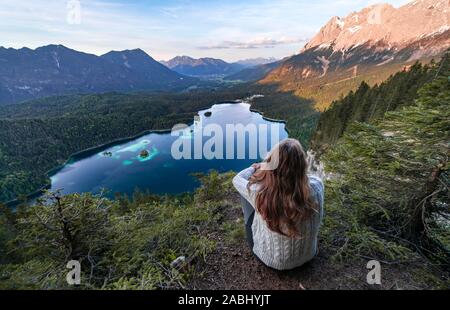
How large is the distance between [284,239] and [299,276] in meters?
0.81

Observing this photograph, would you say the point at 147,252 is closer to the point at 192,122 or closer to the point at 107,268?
the point at 107,268

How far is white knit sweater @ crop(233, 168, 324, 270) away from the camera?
2.59 metres

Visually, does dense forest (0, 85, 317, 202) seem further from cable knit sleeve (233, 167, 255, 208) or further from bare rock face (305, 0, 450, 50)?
bare rock face (305, 0, 450, 50)

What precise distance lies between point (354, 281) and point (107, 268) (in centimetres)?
321

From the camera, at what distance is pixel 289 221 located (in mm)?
2434

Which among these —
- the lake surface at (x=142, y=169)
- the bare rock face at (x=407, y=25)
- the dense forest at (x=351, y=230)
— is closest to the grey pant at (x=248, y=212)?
the dense forest at (x=351, y=230)

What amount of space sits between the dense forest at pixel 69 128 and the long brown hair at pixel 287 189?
176 ft

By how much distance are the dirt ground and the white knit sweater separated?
0.73 feet

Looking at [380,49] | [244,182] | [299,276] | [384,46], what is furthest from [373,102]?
[384,46]

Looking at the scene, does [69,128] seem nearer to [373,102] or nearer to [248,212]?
[373,102]

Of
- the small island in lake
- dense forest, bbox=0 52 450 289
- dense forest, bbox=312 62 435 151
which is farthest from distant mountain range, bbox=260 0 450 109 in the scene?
dense forest, bbox=0 52 450 289

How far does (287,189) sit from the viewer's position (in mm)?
2371

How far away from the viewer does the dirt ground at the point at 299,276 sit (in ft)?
9.68
